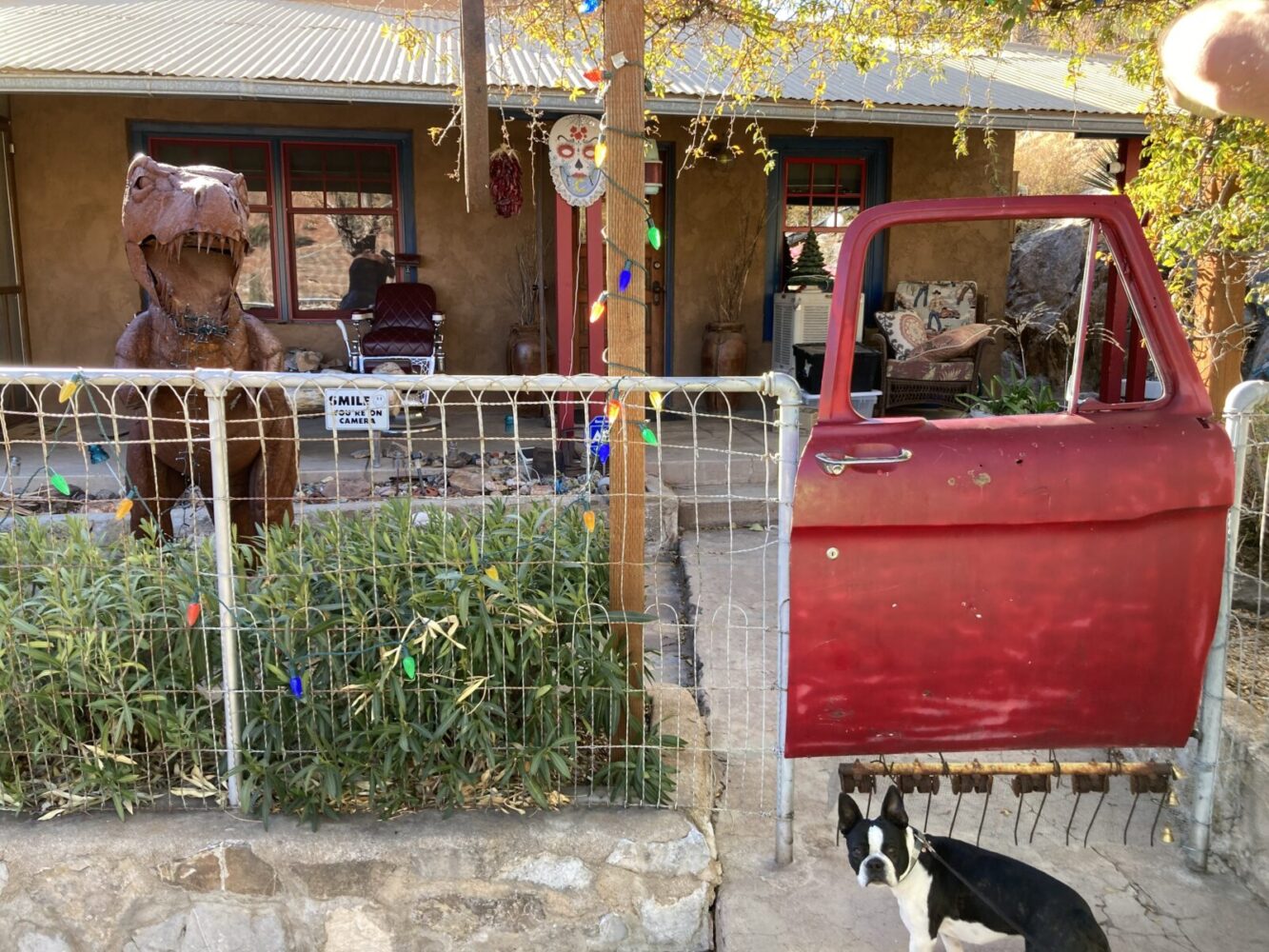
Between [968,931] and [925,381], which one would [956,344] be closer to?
[925,381]

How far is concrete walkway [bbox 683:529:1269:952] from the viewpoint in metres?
2.69

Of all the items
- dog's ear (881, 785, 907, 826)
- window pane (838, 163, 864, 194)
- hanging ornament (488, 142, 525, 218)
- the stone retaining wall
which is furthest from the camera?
window pane (838, 163, 864, 194)

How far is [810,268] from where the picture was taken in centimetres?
1034

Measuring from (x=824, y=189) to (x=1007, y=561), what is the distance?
880 centimetres

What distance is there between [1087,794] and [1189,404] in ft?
4.72

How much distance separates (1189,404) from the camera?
8.68 ft

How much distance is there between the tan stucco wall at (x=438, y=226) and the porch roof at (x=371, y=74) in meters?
0.66

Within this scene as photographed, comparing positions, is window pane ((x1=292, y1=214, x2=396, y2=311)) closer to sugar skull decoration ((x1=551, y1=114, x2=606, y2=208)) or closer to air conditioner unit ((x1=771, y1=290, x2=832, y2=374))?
sugar skull decoration ((x1=551, y1=114, x2=606, y2=208))

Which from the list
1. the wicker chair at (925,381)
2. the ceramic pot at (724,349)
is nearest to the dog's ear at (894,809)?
the wicker chair at (925,381)

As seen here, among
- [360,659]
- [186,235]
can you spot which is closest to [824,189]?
[186,235]

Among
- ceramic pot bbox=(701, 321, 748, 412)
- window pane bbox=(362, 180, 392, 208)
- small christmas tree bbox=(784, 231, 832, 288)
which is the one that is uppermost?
window pane bbox=(362, 180, 392, 208)

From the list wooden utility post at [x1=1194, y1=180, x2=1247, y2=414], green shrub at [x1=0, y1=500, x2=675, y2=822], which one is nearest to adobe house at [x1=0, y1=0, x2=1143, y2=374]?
wooden utility post at [x1=1194, y1=180, x2=1247, y2=414]

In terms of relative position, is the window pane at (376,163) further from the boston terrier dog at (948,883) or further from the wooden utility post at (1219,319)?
the boston terrier dog at (948,883)

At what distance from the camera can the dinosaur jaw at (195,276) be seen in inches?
147
